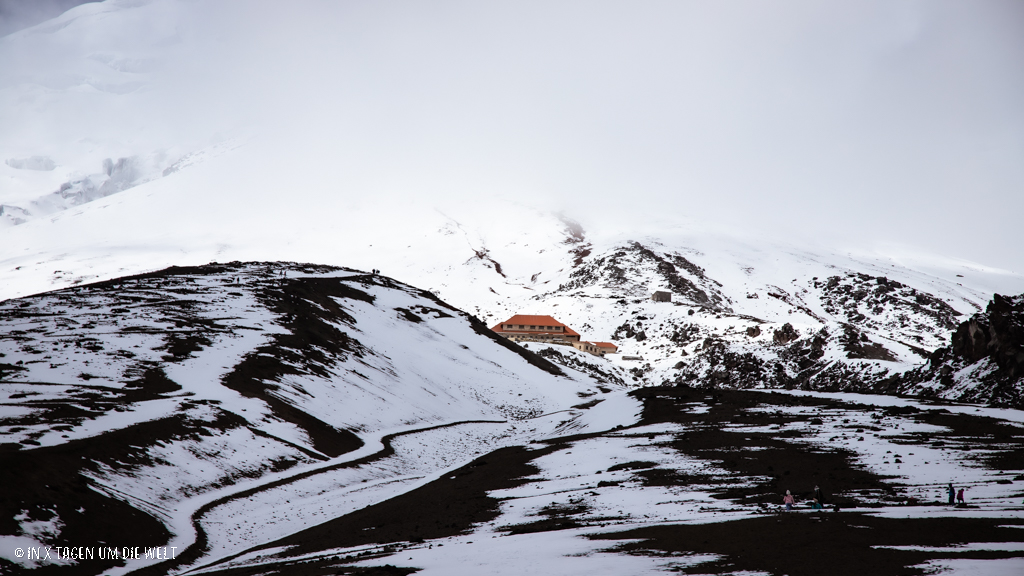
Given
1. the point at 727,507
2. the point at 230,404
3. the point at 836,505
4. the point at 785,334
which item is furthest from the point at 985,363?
the point at 230,404

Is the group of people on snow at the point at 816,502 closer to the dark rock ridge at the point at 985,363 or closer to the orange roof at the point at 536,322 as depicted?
the dark rock ridge at the point at 985,363

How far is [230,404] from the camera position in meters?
54.6

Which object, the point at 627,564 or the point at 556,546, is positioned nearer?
the point at 627,564

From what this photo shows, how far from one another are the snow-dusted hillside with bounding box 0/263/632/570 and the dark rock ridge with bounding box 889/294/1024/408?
137 ft

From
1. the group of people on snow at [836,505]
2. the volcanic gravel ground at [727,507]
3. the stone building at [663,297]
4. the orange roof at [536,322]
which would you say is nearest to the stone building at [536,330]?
the orange roof at [536,322]

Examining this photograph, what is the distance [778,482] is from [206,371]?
5153 cm

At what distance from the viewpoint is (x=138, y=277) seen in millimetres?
117188

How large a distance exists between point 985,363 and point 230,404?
72.1 metres

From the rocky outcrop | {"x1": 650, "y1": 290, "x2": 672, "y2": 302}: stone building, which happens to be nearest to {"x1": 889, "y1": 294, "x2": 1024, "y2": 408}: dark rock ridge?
the rocky outcrop

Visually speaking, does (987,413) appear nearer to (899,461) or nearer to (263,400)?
(899,461)

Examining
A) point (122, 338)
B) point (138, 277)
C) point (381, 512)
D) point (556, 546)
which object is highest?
point (138, 277)

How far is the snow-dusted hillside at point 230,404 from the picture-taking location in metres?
33.8

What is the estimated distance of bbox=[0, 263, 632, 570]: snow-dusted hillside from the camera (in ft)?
111

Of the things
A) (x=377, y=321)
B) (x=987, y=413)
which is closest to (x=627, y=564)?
(x=987, y=413)
